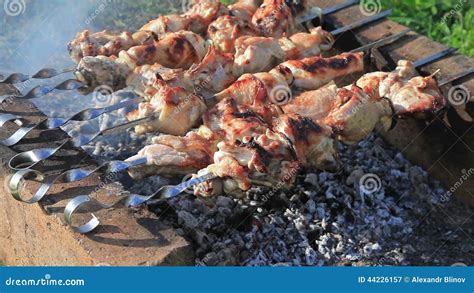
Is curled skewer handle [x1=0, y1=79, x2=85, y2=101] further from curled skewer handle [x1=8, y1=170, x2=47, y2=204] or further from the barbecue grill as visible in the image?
curled skewer handle [x1=8, y1=170, x2=47, y2=204]

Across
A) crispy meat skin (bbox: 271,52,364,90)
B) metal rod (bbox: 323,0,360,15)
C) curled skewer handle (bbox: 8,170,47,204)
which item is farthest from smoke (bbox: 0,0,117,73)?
curled skewer handle (bbox: 8,170,47,204)

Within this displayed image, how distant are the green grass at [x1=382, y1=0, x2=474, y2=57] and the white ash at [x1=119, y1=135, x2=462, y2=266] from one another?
7.98 feet

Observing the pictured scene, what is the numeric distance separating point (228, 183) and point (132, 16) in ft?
13.3

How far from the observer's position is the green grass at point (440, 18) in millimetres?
7215

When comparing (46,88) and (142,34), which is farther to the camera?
(142,34)

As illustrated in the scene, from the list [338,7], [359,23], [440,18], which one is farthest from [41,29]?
[440,18]

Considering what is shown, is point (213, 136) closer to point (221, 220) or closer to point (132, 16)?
point (221, 220)

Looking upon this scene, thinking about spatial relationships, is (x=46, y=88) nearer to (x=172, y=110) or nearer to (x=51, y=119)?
(x=51, y=119)

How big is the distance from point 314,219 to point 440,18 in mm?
3753

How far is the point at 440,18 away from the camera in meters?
7.59

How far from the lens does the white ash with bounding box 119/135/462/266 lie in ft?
14.5

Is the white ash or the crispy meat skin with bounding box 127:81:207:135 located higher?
the crispy meat skin with bounding box 127:81:207:135

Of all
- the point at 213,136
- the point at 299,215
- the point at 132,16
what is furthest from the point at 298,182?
the point at 132,16

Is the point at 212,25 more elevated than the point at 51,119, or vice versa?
the point at 51,119
